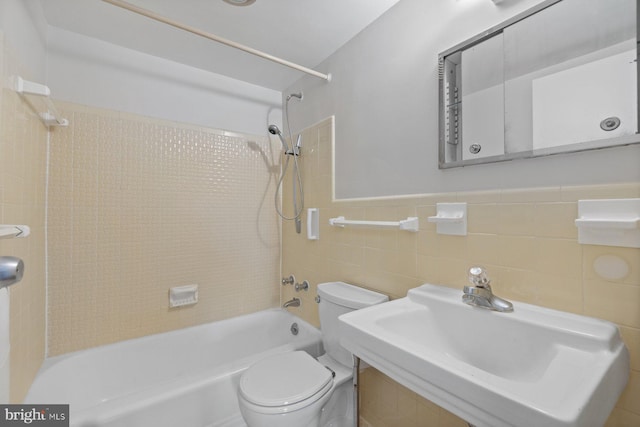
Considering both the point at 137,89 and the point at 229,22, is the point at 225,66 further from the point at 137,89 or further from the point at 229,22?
the point at 137,89

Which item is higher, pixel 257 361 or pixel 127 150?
pixel 127 150

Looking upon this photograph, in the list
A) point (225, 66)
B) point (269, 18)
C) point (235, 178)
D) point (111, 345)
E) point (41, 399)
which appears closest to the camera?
point (41, 399)

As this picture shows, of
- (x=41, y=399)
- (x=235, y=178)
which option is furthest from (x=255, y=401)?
(x=235, y=178)

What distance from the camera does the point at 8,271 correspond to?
0.56 m

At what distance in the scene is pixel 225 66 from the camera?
197 cm

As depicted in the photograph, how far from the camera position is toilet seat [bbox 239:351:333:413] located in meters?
1.05

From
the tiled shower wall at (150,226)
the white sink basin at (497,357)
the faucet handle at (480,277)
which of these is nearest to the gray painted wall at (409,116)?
the faucet handle at (480,277)

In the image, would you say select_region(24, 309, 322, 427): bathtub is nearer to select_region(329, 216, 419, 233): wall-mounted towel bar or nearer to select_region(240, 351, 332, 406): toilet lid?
select_region(240, 351, 332, 406): toilet lid

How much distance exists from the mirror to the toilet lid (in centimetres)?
106

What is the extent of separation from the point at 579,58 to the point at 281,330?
2.18 metres

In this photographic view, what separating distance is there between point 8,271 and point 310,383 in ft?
3.37

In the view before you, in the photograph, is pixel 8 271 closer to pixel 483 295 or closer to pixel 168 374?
pixel 483 295

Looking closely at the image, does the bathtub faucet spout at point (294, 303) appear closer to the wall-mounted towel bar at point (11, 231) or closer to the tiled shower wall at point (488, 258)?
the tiled shower wall at point (488, 258)

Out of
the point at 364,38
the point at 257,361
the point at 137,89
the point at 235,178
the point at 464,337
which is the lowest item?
the point at 257,361
